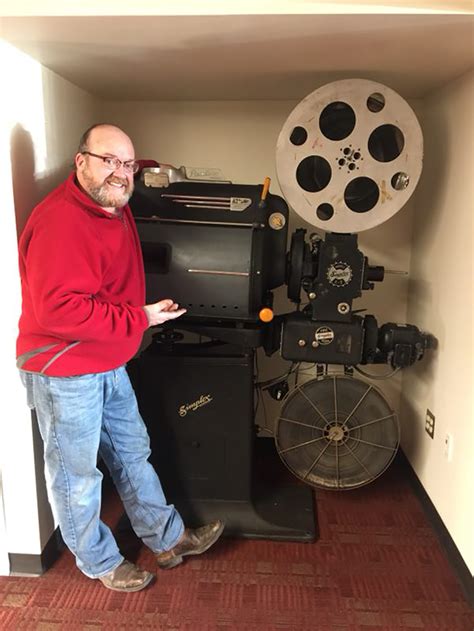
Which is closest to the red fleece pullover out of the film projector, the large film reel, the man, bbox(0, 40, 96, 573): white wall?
the man

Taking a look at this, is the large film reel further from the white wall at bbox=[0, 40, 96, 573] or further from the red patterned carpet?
the red patterned carpet

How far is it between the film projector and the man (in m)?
0.18

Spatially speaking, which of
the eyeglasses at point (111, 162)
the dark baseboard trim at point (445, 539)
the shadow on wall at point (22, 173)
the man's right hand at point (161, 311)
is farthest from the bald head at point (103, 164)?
the dark baseboard trim at point (445, 539)

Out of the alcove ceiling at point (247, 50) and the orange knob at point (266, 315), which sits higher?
the alcove ceiling at point (247, 50)

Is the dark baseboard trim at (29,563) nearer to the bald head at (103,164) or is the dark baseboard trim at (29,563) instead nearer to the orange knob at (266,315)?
the orange knob at (266,315)

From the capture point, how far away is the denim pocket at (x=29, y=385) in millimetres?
1662

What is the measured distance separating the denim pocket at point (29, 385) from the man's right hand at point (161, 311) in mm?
403

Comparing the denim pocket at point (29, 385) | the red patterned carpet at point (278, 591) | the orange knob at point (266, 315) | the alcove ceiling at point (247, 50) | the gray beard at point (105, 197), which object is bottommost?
the red patterned carpet at point (278, 591)

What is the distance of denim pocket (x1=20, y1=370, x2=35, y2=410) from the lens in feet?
5.45

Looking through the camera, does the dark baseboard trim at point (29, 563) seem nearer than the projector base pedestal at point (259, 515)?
Yes

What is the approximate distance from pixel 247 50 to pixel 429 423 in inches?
59.6

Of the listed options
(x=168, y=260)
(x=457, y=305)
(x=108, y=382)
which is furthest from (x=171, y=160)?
(x=457, y=305)

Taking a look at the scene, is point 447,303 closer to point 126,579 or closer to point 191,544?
point 191,544

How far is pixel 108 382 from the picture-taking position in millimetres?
1714
